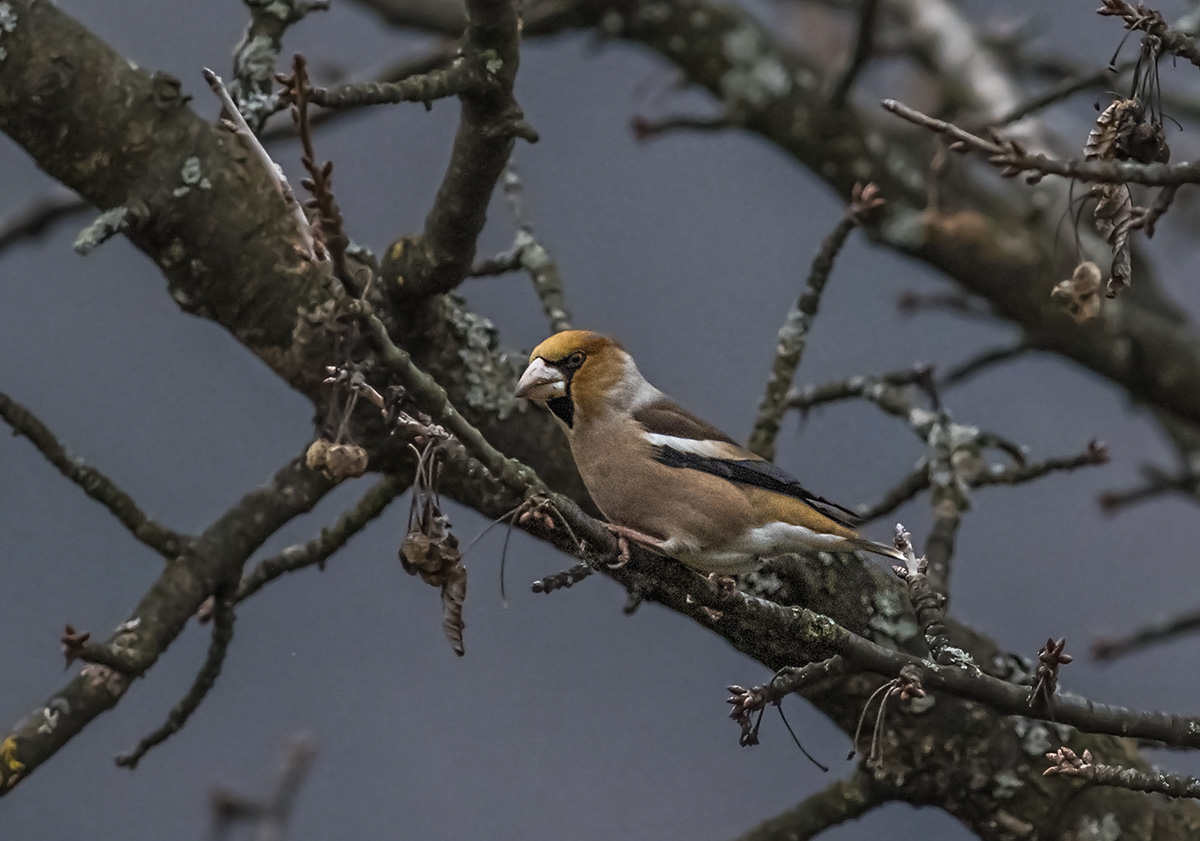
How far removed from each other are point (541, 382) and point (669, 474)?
319 millimetres

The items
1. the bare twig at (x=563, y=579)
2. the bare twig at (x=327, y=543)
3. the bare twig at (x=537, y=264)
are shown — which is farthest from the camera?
the bare twig at (x=537, y=264)

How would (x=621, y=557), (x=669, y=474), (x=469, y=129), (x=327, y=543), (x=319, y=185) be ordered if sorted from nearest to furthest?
(x=319, y=185) < (x=621, y=557) < (x=469, y=129) < (x=669, y=474) < (x=327, y=543)

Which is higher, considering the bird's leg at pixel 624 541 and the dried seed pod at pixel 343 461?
the bird's leg at pixel 624 541

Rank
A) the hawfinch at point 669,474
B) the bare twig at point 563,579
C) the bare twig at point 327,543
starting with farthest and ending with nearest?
1. the bare twig at point 327,543
2. the hawfinch at point 669,474
3. the bare twig at point 563,579

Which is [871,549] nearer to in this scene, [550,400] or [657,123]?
[550,400]

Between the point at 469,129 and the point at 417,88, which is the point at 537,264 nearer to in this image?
the point at 469,129

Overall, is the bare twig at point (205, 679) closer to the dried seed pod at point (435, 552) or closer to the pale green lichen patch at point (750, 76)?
the dried seed pod at point (435, 552)

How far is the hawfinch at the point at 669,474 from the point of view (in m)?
2.22

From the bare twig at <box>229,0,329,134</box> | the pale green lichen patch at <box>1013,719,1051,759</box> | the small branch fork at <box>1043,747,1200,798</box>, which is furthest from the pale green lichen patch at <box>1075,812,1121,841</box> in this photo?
the bare twig at <box>229,0,329,134</box>

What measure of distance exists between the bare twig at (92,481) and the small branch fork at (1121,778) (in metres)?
1.64

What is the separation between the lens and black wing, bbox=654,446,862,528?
236cm

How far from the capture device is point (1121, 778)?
148cm

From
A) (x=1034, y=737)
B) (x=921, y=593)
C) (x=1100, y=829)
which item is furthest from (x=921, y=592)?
(x=1100, y=829)

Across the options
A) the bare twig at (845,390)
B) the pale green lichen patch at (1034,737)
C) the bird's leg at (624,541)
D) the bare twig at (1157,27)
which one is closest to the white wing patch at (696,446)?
the bird's leg at (624,541)
